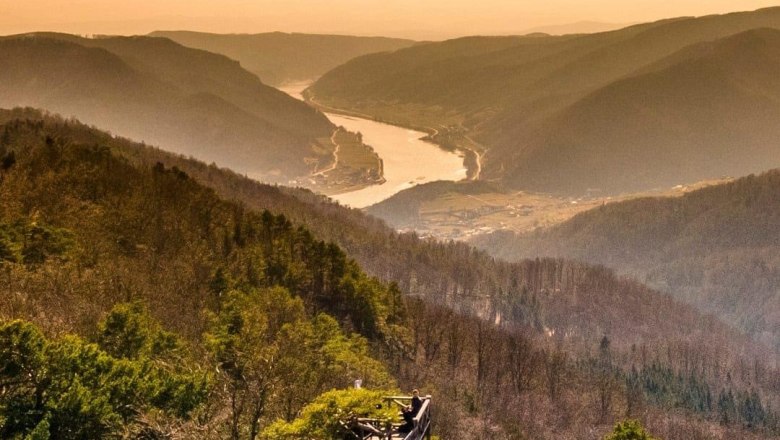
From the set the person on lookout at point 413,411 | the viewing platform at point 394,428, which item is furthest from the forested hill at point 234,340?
the person on lookout at point 413,411

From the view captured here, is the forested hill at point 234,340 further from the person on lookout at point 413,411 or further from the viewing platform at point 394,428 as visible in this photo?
the person on lookout at point 413,411

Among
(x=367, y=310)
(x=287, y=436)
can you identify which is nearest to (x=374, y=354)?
(x=367, y=310)

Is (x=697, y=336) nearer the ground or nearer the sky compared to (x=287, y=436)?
nearer the ground

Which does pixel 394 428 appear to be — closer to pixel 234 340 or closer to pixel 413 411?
pixel 413 411

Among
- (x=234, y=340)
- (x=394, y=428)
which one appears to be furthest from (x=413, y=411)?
(x=234, y=340)

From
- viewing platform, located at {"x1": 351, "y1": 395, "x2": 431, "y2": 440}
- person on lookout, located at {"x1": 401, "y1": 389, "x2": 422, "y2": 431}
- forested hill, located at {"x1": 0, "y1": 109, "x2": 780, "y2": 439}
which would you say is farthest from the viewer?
forested hill, located at {"x1": 0, "y1": 109, "x2": 780, "y2": 439}

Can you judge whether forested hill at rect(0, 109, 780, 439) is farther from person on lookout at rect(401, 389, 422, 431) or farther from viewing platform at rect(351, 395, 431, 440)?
person on lookout at rect(401, 389, 422, 431)

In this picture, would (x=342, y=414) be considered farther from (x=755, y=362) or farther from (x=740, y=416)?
(x=755, y=362)

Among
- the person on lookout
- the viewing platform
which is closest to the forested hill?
the viewing platform
